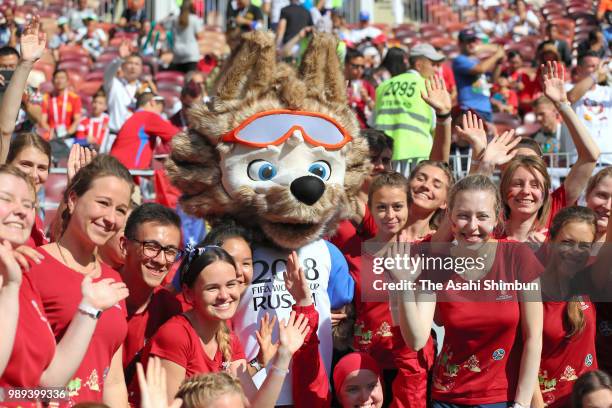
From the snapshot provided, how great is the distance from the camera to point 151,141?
7.93 m

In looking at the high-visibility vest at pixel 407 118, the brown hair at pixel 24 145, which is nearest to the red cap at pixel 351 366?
the brown hair at pixel 24 145

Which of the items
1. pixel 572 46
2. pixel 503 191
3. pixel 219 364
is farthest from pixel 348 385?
pixel 572 46

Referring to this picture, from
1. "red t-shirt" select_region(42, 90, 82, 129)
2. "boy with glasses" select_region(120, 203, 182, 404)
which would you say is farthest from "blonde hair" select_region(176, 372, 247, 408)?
"red t-shirt" select_region(42, 90, 82, 129)

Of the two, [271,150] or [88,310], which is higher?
[271,150]

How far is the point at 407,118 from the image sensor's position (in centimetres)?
779

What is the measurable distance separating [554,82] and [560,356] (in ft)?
5.31

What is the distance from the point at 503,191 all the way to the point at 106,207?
2047 millimetres

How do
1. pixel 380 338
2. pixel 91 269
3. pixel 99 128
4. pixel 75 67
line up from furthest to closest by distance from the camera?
pixel 75 67
pixel 99 128
pixel 380 338
pixel 91 269

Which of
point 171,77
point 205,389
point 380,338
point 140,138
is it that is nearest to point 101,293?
point 205,389

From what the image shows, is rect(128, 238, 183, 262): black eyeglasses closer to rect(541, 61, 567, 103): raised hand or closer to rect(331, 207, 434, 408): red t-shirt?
rect(331, 207, 434, 408): red t-shirt

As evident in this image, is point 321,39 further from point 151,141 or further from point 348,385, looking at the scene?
point 151,141

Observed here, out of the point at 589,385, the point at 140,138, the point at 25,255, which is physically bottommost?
the point at 589,385

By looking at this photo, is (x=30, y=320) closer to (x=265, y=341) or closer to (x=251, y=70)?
(x=265, y=341)

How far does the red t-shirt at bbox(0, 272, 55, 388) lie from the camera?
3.38 m
